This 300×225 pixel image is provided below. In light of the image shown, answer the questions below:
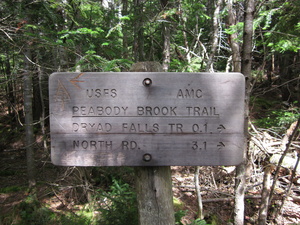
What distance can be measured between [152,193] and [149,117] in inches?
22.0

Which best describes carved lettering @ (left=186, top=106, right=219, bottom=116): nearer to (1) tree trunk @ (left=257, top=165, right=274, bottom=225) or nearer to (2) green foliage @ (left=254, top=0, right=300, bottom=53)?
(2) green foliage @ (left=254, top=0, right=300, bottom=53)

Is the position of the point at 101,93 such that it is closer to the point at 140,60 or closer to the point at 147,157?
the point at 147,157

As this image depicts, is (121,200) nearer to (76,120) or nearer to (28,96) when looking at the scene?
(76,120)

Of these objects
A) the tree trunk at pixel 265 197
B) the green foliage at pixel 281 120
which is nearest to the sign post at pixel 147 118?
the tree trunk at pixel 265 197

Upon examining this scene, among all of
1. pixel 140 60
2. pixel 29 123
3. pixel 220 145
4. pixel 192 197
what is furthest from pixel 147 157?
pixel 29 123

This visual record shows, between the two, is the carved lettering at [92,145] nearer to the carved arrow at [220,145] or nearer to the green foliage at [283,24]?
the carved arrow at [220,145]

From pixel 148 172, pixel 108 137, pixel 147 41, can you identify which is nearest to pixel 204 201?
pixel 148 172

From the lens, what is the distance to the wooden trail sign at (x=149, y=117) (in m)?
1.21

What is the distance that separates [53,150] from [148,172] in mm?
652

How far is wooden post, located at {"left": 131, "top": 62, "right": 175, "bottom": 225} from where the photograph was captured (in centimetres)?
134

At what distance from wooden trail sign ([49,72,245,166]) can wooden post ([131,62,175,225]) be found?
15 centimetres

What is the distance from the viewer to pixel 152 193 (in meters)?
1.35

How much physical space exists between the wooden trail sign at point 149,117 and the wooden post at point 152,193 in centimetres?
15

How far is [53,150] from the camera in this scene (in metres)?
1.25
